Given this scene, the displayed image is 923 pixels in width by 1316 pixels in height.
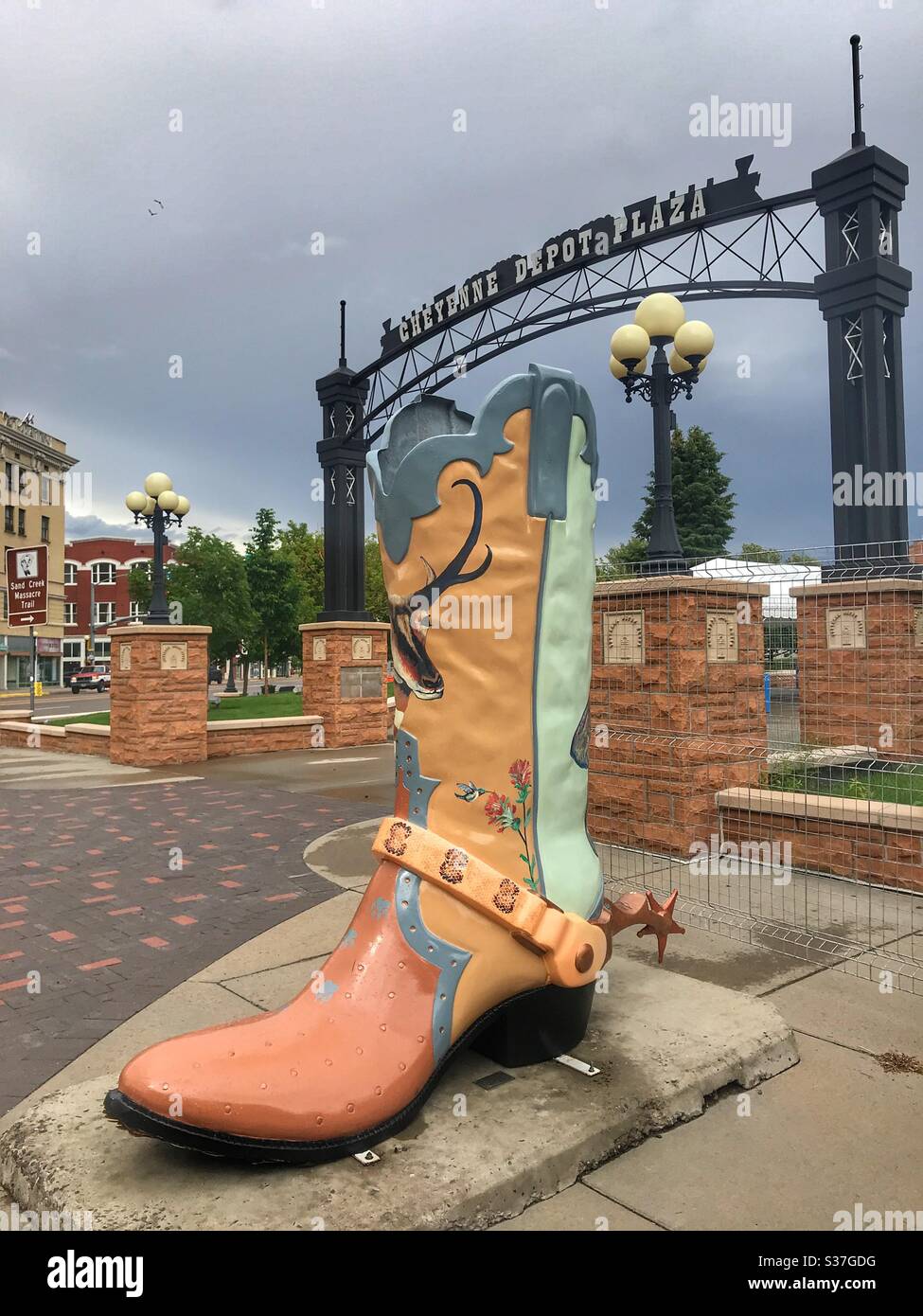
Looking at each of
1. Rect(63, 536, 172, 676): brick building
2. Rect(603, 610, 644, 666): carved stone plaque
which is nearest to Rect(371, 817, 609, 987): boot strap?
Rect(603, 610, 644, 666): carved stone plaque

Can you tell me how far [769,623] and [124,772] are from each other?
837 centimetres

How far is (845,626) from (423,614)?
19.0 feet

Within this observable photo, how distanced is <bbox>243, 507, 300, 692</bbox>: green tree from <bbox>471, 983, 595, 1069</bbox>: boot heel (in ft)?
81.8

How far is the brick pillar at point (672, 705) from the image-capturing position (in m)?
5.58

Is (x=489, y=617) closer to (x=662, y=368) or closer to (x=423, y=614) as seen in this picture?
(x=423, y=614)

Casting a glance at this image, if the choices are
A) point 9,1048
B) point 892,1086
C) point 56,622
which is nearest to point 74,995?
point 9,1048

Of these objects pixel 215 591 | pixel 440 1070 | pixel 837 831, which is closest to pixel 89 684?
pixel 215 591

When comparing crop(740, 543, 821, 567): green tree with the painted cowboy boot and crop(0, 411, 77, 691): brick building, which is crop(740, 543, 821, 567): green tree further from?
crop(0, 411, 77, 691): brick building

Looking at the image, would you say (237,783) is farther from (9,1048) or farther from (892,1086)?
(892,1086)

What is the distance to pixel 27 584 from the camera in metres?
15.2

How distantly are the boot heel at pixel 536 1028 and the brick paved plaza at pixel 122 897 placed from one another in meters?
1.55

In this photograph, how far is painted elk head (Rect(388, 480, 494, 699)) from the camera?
90.9 inches

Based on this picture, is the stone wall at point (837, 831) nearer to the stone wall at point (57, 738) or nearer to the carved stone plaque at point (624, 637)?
the carved stone plaque at point (624, 637)

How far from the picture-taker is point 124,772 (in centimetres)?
1088
